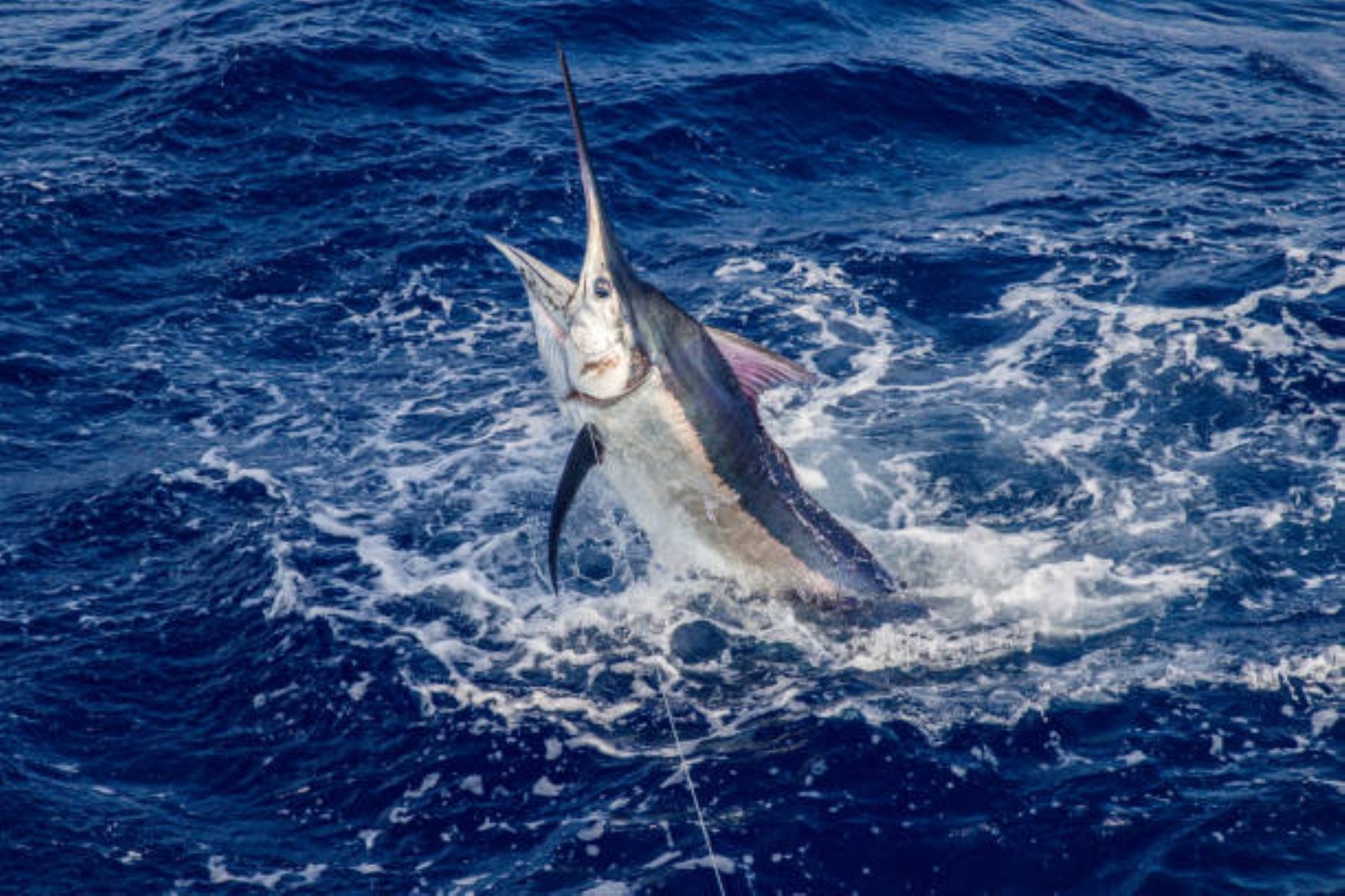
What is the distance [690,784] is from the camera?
906 centimetres

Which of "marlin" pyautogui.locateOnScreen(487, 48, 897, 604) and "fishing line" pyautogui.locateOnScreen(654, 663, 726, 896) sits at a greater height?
"marlin" pyautogui.locateOnScreen(487, 48, 897, 604)

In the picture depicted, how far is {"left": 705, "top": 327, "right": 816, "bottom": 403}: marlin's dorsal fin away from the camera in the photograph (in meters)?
10.1

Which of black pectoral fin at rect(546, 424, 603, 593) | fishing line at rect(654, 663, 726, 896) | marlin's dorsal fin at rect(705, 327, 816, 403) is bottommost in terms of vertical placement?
fishing line at rect(654, 663, 726, 896)

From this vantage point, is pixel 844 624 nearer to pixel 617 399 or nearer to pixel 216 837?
pixel 617 399

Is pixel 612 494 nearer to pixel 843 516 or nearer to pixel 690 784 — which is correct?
pixel 843 516

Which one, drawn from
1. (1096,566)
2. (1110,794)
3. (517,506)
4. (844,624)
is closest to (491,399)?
(517,506)

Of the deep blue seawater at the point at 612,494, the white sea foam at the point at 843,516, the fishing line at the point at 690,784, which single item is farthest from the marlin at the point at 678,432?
the fishing line at the point at 690,784

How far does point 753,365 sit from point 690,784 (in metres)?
3.15

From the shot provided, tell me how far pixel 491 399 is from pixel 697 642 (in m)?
4.91

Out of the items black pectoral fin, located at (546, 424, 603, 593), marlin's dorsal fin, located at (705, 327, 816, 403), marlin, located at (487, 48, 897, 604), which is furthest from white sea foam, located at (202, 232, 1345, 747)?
marlin's dorsal fin, located at (705, 327, 816, 403)

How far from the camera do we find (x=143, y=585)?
1139cm

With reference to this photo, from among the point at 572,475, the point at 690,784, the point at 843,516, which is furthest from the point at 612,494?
the point at 690,784

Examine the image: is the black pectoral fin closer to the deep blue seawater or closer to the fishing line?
the fishing line

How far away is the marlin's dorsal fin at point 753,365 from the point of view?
1011cm
